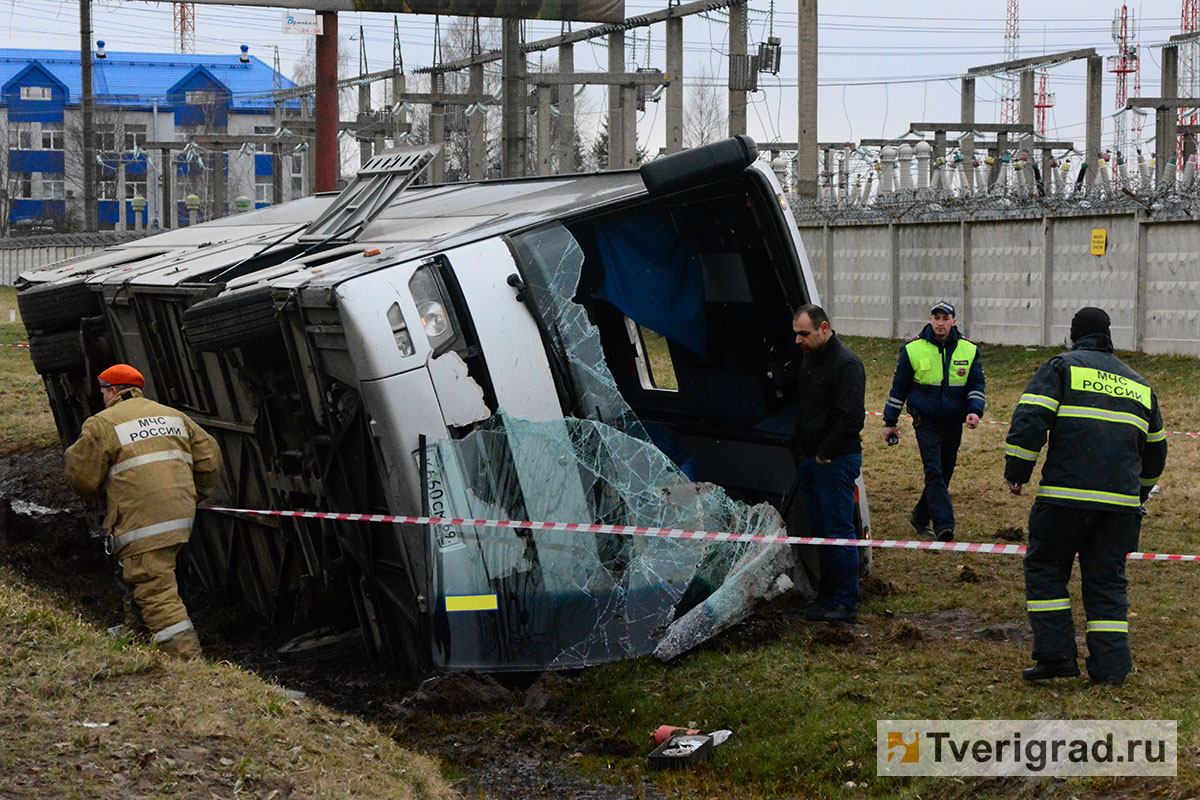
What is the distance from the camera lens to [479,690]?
586 centimetres

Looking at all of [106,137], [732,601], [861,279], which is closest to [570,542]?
[732,601]

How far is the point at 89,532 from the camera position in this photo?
377 inches

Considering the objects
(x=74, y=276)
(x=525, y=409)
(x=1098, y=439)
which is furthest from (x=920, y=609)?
(x=74, y=276)

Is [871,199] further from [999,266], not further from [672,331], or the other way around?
[672,331]

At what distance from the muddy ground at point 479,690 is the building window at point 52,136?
6733 centimetres

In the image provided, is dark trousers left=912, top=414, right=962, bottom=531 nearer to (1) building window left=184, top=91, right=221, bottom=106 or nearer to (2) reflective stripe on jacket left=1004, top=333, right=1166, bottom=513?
(2) reflective stripe on jacket left=1004, top=333, right=1166, bottom=513

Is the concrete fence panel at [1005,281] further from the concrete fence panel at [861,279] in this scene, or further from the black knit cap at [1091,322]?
the black knit cap at [1091,322]

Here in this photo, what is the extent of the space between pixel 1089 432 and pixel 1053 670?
0.96m

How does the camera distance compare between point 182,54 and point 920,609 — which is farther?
point 182,54

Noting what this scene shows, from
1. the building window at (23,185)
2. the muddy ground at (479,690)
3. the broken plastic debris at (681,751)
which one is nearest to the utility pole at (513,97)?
the muddy ground at (479,690)

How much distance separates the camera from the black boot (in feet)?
17.9

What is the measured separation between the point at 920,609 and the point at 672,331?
2115 mm

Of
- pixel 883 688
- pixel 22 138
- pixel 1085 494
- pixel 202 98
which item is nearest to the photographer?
pixel 1085 494

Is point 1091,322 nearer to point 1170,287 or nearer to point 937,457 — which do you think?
point 937,457
